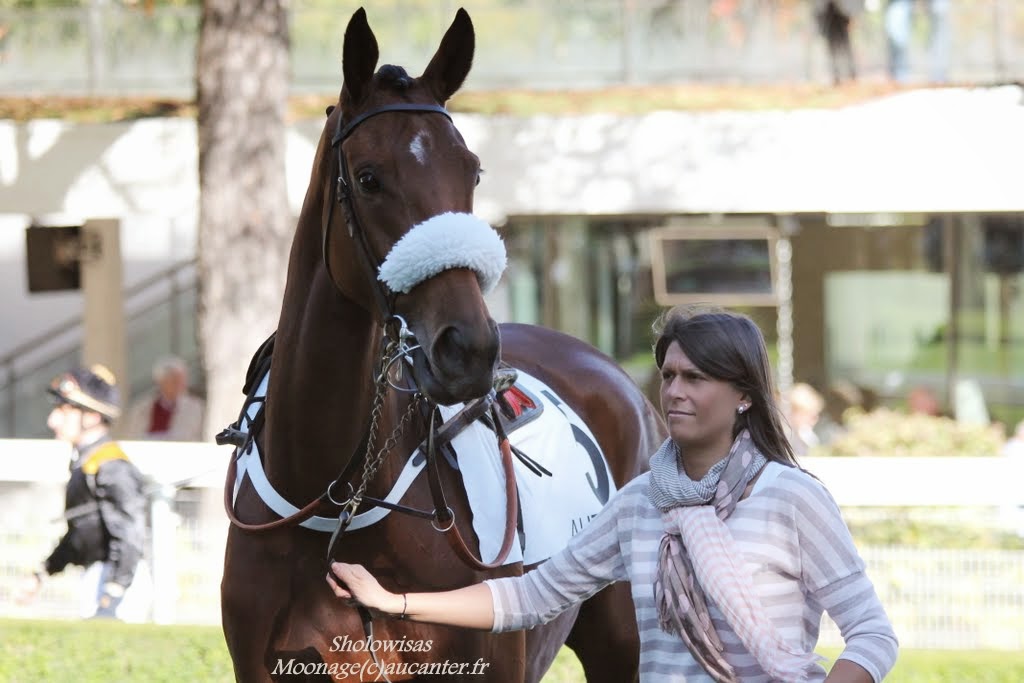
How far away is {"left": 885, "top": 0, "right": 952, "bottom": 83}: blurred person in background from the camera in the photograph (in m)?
11.8

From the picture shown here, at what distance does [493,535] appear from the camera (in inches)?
126

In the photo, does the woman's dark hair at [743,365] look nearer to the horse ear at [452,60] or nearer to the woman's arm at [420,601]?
the woman's arm at [420,601]

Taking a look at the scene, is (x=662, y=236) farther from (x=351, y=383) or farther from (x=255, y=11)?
(x=351, y=383)

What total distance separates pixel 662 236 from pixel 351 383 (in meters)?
10.2

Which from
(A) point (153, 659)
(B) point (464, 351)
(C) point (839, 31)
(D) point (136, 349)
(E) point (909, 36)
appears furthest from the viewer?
(D) point (136, 349)

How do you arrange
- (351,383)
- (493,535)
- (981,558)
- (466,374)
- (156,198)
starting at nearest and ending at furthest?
(466,374), (351,383), (493,535), (981,558), (156,198)

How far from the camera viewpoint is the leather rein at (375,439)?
9.04ft

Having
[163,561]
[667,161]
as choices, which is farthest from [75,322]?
[163,561]

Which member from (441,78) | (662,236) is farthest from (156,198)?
(441,78)

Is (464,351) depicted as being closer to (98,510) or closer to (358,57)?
(358,57)

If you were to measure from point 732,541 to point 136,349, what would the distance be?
1192 cm

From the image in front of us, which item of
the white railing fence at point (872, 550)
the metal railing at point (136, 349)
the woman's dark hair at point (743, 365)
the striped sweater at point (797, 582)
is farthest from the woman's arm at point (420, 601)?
the metal railing at point (136, 349)

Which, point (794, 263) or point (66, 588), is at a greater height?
point (794, 263)

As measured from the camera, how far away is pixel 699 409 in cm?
249
